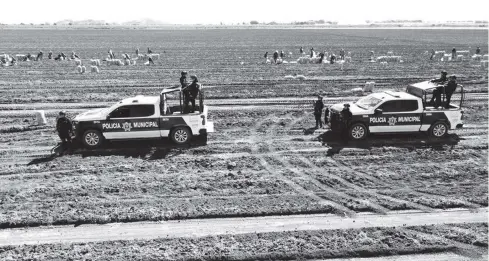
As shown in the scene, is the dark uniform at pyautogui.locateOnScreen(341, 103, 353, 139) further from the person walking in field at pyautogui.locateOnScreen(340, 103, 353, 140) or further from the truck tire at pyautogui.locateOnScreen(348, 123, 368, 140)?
the truck tire at pyautogui.locateOnScreen(348, 123, 368, 140)

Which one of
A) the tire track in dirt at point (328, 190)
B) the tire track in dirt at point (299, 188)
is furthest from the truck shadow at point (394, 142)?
the tire track in dirt at point (299, 188)

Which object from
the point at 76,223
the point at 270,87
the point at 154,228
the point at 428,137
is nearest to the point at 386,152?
the point at 428,137

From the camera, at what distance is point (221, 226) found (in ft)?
31.9

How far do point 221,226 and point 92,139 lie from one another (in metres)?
7.13

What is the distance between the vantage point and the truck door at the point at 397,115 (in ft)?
50.4

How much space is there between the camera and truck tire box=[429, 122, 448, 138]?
15720mm

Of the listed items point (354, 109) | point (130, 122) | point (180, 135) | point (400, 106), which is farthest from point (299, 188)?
point (130, 122)

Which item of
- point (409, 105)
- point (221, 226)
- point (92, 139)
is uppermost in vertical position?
point (409, 105)

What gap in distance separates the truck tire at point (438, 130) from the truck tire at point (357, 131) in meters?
2.49

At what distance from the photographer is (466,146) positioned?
1517 centimetres

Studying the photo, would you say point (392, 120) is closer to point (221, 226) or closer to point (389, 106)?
point (389, 106)

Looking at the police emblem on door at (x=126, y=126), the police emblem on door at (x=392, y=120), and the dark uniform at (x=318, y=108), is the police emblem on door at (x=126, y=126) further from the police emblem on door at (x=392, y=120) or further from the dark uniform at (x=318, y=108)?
the police emblem on door at (x=392, y=120)

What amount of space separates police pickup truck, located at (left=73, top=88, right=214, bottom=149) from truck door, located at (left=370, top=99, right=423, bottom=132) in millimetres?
6361

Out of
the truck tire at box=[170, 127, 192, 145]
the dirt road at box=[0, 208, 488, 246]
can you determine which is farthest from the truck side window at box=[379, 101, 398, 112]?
the truck tire at box=[170, 127, 192, 145]
